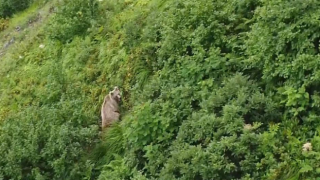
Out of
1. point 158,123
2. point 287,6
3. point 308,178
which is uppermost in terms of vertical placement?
point 287,6

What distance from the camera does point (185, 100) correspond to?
6191mm

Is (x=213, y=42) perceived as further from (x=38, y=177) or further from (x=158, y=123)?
(x=38, y=177)

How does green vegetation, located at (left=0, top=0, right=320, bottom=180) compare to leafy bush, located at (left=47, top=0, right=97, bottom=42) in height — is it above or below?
below

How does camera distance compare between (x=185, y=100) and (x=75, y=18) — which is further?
(x=75, y=18)

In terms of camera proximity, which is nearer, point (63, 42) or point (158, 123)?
point (158, 123)

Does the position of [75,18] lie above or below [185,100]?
above

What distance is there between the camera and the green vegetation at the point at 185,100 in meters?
5.16

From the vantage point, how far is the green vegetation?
16.9 ft

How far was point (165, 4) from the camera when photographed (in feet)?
28.0

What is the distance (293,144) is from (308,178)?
0.46 m

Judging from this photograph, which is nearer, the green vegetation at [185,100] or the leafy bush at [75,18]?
the green vegetation at [185,100]

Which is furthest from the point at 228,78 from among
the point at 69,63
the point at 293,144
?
the point at 69,63

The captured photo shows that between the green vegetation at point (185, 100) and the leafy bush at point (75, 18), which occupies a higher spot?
the leafy bush at point (75, 18)

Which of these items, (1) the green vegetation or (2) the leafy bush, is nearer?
(1) the green vegetation
